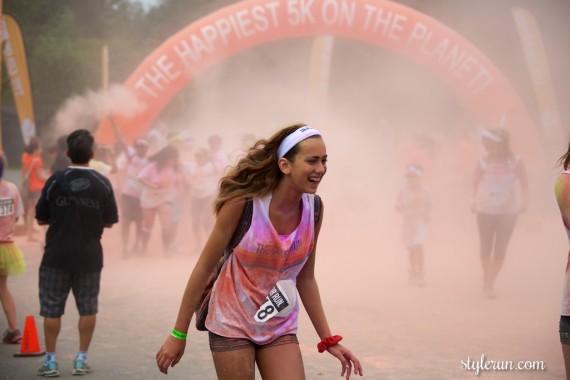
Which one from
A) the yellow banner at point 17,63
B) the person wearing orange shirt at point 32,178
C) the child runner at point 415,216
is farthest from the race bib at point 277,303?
the yellow banner at point 17,63

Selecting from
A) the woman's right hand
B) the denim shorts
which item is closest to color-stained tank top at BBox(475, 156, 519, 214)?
the denim shorts

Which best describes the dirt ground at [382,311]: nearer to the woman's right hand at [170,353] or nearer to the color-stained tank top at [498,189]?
the color-stained tank top at [498,189]

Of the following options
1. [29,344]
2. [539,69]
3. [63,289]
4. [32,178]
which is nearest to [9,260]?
[29,344]

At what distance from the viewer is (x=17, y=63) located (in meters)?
18.7

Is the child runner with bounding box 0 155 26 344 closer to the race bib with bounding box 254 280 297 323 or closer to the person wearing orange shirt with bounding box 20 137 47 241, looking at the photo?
the race bib with bounding box 254 280 297 323

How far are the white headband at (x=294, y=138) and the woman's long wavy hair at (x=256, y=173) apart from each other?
17 mm

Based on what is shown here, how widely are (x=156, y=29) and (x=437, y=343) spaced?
878 inches

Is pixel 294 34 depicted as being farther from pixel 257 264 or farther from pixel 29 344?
pixel 257 264

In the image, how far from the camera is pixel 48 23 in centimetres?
2681

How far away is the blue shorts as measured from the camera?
5.47m

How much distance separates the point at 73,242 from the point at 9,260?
51.1 inches

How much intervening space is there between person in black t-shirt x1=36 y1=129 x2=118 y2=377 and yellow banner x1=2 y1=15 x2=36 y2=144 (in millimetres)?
14050

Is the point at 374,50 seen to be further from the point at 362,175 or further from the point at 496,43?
the point at 362,175

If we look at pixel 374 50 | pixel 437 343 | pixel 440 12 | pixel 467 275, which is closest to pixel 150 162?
pixel 467 275
